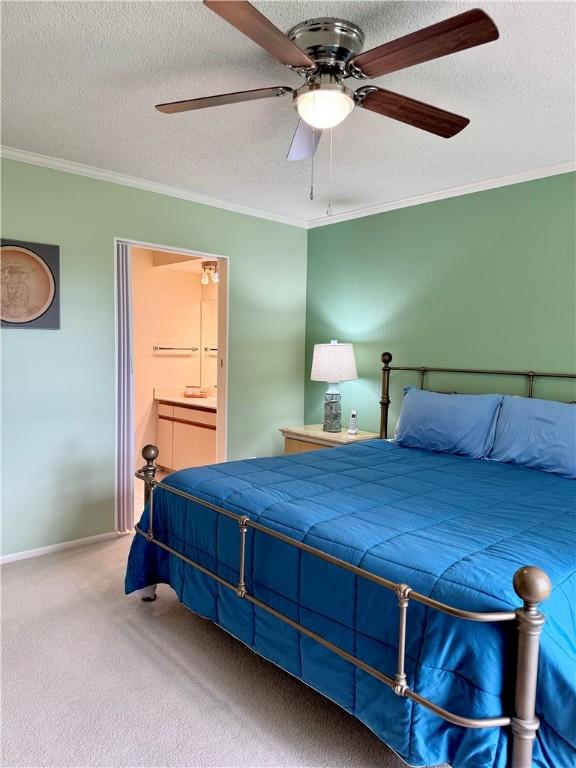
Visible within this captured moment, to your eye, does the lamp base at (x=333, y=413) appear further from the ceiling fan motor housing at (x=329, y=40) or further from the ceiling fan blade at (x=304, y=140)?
the ceiling fan motor housing at (x=329, y=40)

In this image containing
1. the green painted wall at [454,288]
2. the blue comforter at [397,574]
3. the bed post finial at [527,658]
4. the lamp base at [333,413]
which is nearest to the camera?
the bed post finial at [527,658]

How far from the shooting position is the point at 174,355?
5836mm

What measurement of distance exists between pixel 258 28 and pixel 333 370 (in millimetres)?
2868

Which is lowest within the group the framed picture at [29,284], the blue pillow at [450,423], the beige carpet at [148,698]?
the beige carpet at [148,698]

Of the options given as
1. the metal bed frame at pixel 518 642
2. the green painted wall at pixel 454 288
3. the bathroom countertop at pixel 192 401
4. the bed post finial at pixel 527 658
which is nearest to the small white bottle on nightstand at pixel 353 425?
the green painted wall at pixel 454 288

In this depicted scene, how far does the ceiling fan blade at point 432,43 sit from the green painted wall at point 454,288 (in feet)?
6.52

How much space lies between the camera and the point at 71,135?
2938 mm

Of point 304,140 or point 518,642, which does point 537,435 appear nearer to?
point 518,642

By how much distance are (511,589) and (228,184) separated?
10.5 ft

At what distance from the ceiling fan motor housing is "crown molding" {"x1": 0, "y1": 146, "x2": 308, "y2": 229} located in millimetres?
1989

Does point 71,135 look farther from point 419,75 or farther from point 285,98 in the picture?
point 419,75

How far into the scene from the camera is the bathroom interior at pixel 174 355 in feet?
17.1

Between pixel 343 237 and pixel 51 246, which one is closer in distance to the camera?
pixel 51 246

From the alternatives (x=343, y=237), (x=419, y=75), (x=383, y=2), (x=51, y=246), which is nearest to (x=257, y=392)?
(x=343, y=237)
